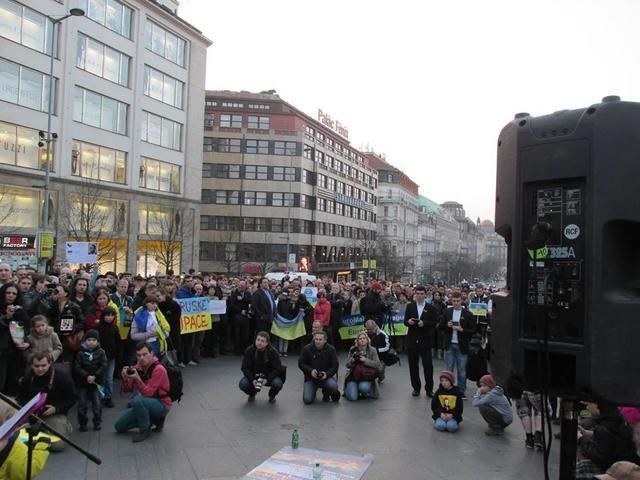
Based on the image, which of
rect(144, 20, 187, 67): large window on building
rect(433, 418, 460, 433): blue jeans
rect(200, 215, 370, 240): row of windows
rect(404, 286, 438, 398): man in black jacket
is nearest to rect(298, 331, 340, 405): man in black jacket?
Result: rect(404, 286, 438, 398): man in black jacket

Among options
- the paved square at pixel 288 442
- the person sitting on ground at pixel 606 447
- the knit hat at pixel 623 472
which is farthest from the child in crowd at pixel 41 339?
the knit hat at pixel 623 472

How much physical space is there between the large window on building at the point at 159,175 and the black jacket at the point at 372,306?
102ft

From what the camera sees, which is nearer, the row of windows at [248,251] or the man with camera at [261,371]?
the man with camera at [261,371]

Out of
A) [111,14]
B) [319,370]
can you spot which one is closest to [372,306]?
[319,370]

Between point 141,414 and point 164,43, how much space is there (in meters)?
41.4

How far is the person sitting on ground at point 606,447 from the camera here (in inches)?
196

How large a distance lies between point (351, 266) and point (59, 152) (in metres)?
49.4

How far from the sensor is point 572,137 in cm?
281

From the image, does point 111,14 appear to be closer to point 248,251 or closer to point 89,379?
point 248,251

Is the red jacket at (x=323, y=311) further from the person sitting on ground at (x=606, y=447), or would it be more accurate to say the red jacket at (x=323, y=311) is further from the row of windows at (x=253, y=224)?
the row of windows at (x=253, y=224)

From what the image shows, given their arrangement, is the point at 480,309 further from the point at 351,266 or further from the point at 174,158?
the point at 351,266

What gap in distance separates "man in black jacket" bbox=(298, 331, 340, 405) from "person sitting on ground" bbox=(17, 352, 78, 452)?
12.9 ft

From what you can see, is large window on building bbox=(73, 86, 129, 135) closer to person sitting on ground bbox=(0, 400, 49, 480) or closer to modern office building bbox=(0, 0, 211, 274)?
modern office building bbox=(0, 0, 211, 274)

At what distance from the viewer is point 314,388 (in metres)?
9.73
